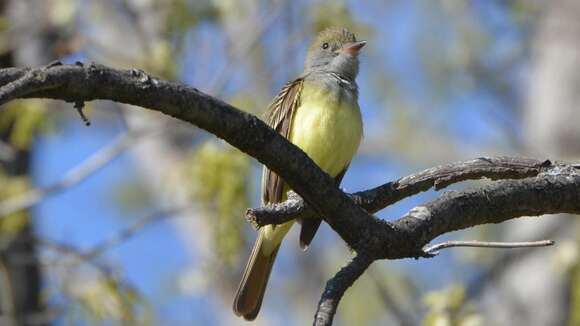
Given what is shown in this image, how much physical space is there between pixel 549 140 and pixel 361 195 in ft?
21.0

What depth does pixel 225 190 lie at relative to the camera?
6.51 m

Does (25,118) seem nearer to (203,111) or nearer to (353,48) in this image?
(353,48)

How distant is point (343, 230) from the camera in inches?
121

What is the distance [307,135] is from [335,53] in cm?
107

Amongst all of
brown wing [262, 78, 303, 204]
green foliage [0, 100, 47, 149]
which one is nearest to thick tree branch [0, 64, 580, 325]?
brown wing [262, 78, 303, 204]

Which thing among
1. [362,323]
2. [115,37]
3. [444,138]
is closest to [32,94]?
[115,37]

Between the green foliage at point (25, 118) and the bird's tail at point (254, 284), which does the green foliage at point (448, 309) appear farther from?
the green foliage at point (25, 118)

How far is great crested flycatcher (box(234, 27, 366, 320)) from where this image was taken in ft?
16.6

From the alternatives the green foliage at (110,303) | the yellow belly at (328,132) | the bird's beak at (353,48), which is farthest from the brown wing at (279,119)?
the green foliage at (110,303)

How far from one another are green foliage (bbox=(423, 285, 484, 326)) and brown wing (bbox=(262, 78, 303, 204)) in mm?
1018

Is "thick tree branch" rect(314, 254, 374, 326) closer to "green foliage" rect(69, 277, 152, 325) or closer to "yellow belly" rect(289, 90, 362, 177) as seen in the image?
"yellow belly" rect(289, 90, 362, 177)

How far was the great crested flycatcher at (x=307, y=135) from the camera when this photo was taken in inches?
199

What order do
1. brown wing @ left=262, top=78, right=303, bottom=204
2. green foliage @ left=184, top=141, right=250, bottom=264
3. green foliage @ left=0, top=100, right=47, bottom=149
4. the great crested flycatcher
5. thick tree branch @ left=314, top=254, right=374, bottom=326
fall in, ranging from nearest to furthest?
thick tree branch @ left=314, top=254, right=374, bottom=326 < the great crested flycatcher < brown wing @ left=262, top=78, right=303, bottom=204 < green foliage @ left=184, top=141, right=250, bottom=264 < green foliage @ left=0, top=100, right=47, bottom=149

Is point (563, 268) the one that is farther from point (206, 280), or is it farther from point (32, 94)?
point (32, 94)
